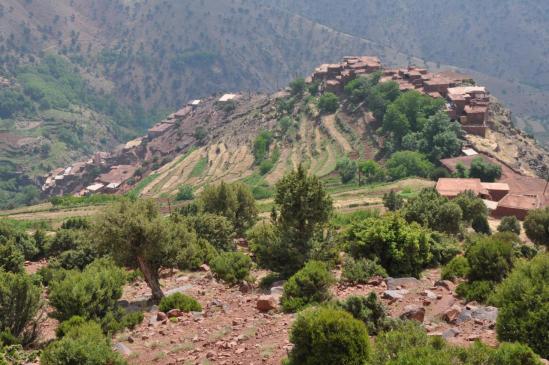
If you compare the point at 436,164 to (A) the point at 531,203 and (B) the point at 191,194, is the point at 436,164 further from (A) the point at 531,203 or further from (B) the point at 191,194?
(B) the point at 191,194

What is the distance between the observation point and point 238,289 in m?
24.7

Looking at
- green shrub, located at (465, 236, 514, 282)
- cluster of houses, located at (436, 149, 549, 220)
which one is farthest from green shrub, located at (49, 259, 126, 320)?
cluster of houses, located at (436, 149, 549, 220)

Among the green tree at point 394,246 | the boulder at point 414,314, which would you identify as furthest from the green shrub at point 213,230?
the boulder at point 414,314

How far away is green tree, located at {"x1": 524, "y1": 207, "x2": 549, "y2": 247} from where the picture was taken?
113 feet

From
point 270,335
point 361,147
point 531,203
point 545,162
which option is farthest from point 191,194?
point 270,335

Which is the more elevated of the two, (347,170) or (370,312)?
(370,312)

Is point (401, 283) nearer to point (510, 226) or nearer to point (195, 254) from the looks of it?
point (195, 254)

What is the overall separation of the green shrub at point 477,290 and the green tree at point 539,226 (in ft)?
58.6

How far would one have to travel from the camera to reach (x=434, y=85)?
95875 millimetres

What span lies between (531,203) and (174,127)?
122m

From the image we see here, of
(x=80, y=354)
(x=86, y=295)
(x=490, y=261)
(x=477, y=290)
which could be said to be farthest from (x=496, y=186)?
(x=80, y=354)

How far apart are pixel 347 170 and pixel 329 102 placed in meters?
31.5

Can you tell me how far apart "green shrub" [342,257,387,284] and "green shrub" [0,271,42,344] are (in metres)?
12.9

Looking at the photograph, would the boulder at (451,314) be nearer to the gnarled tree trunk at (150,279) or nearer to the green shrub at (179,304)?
the green shrub at (179,304)
